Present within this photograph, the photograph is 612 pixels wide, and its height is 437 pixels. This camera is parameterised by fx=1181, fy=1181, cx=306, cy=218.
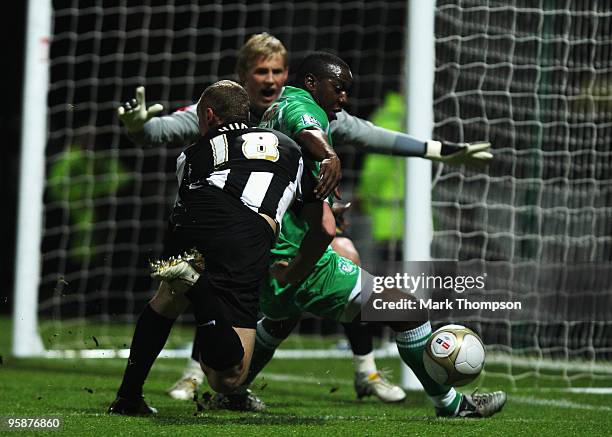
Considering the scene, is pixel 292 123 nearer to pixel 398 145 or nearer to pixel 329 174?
pixel 329 174

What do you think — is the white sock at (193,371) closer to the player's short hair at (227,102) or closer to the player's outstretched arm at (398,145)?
the player's outstretched arm at (398,145)

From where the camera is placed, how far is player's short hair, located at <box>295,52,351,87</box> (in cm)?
525

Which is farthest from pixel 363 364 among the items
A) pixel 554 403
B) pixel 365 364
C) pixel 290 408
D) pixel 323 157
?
pixel 323 157

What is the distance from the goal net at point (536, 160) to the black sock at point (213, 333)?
2.96 metres

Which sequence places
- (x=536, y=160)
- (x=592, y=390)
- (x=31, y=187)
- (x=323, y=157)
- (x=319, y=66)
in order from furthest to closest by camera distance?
(x=536, y=160) < (x=31, y=187) < (x=592, y=390) < (x=319, y=66) < (x=323, y=157)

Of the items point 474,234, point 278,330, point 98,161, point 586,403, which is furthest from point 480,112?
point 98,161

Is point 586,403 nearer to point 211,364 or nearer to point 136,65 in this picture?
point 211,364

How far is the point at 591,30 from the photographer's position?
7.89 meters

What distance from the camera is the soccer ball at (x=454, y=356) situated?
4961 mm

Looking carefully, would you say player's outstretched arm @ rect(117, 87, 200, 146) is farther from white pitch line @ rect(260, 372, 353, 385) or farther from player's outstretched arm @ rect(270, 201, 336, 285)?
white pitch line @ rect(260, 372, 353, 385)

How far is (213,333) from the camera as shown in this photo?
14.8 feet

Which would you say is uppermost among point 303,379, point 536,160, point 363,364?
point 536,160

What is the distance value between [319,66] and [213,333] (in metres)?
1.42

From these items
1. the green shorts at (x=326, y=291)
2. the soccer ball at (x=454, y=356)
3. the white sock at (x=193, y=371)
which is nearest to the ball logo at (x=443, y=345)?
the soccer ball at (x=454, y=356)
